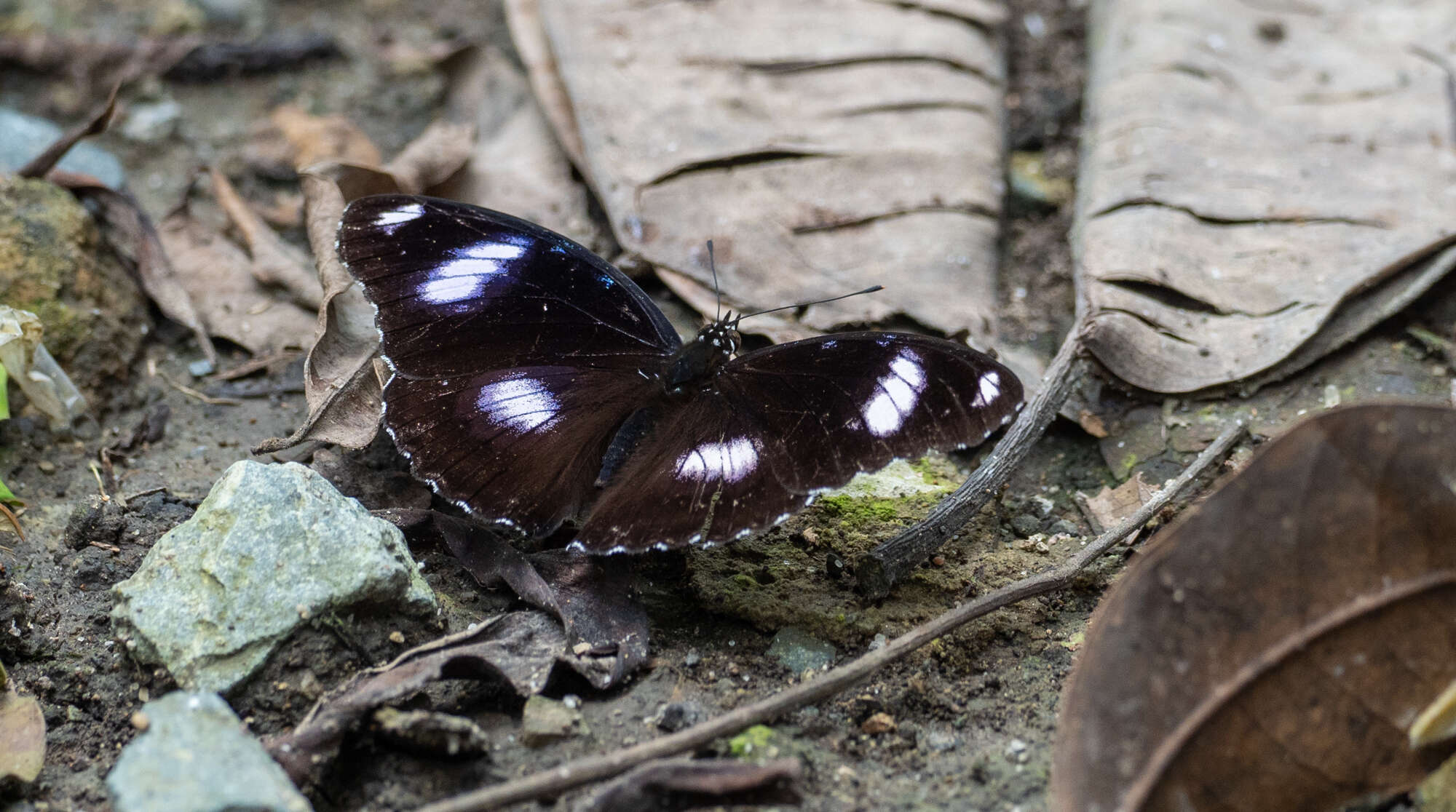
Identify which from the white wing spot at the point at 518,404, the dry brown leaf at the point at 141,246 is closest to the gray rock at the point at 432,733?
the white wing spot at the point at 518,404

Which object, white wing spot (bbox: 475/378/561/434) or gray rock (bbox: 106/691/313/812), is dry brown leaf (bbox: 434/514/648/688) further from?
gray rock (bbox: 106/691/313/812)

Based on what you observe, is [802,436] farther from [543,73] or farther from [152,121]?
[152,121]

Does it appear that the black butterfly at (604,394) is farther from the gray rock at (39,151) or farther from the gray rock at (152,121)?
the gray rock at (152,121)

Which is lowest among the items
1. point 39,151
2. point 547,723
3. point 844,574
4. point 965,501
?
point 844,574

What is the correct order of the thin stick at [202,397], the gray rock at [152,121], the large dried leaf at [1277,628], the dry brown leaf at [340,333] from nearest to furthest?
the large dried leaf at [1277,628] < the dry brown leaf at [340,333] < the thin stick at [202,397] < the gray rock at [152,121]

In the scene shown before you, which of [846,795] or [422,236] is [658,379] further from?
[846,795]

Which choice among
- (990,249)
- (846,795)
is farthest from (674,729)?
(990,249)

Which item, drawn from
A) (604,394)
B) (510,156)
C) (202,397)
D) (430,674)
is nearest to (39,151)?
(202,397)

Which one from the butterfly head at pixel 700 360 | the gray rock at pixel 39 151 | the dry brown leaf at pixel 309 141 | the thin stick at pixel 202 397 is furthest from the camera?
the dry brown leaf at pixel 309 141
